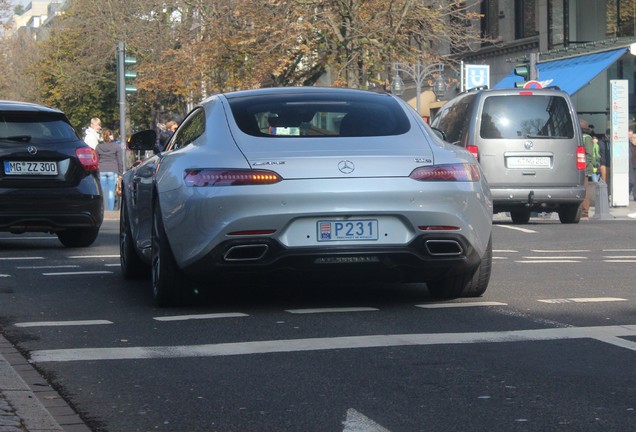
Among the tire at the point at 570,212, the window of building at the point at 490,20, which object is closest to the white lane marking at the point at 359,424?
the tire at the point at 570,212

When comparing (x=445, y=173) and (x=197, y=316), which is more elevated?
(x=445, y=173)

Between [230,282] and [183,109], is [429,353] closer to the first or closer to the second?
[230,282]

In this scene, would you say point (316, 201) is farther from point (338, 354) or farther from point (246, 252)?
point (338, 354)

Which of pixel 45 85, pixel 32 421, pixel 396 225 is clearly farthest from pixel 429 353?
pixel 45 85

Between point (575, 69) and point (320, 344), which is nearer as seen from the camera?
point (320, 344)

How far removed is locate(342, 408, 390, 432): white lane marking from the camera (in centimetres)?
536

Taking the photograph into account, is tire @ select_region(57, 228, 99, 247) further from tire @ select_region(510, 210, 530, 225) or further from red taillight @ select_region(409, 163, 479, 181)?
tire @ select_region(510, 210, 530, 225)

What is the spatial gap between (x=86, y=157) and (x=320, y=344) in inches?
330

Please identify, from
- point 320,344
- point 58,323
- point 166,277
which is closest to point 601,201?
point 166,277

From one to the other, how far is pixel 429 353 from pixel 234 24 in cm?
3449

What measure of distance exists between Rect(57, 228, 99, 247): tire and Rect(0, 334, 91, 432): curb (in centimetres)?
899

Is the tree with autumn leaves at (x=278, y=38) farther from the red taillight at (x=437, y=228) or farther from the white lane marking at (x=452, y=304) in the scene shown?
the red taillight at (x=437, y=228)

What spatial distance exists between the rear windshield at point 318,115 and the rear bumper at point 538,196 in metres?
11.0

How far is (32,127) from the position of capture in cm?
1531
